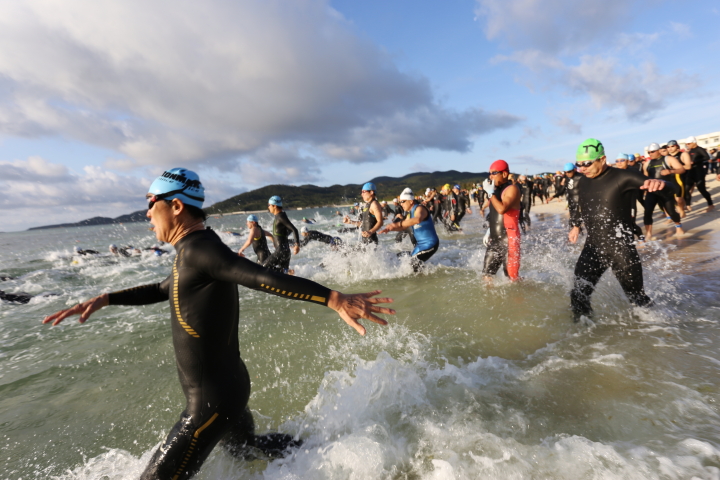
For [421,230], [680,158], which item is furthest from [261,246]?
[680,158]

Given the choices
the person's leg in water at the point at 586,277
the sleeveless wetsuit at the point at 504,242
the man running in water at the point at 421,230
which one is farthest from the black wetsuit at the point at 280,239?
the person's leg in water at the point at 586,277

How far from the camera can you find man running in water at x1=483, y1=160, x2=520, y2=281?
5.42 meters

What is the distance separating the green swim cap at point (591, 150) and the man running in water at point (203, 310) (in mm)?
3511

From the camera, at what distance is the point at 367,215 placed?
1027 cm

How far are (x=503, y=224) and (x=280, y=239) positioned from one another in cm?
554

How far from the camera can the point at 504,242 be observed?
226 inches

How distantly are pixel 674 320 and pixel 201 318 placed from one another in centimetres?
524

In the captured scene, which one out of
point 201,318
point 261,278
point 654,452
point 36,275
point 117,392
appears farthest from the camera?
point 36,275

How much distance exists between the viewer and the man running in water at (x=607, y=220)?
3770 millimetres

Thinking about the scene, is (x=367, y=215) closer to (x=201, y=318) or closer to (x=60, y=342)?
(x=60, y=342)

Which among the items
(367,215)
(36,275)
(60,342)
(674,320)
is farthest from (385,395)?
(36,275)

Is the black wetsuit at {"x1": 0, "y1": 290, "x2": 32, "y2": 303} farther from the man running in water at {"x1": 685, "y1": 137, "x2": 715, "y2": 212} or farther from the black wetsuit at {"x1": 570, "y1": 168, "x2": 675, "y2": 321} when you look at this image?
the man running in water at {"x1": 685, "y1": 137, "x2": 715, "y2": 212}

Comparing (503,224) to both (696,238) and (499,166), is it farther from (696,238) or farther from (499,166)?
(696,238)

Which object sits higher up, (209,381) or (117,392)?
(209,381)
